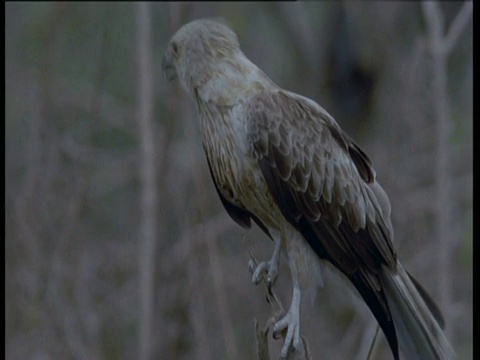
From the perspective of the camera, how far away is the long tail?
493cm

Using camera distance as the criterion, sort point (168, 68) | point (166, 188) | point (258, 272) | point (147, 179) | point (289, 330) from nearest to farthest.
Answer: point (289, 330)
point (258, 272)
point (168, 68)
point (147, 179)
point (166, 188)

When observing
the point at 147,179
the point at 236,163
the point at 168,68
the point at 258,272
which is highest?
the point at 168,68

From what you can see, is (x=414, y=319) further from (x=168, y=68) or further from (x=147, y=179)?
(x=147, y=179)

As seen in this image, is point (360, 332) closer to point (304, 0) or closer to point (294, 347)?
point (294, 347)

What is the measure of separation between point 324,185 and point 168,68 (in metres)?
0.98

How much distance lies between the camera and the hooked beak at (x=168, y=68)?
18.3 feet

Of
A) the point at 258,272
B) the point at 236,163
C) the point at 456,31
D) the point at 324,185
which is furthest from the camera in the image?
the point at 456,31

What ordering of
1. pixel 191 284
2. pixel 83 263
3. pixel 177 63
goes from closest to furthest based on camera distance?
pixel 177 63 < pixel 191 284 < pixel 83 263

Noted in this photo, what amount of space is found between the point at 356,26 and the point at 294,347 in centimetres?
640

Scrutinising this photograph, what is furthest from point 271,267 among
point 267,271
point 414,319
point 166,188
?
point 166,188

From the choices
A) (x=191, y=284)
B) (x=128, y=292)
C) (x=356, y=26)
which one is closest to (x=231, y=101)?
(x=191, y=284)

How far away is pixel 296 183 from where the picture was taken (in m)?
5.27

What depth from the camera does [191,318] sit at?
7.14 m

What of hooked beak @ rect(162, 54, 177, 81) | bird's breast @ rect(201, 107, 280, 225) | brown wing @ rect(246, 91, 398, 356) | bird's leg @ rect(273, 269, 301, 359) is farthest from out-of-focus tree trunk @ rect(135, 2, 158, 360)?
bird's leg @ rect(273, 269, 301, 359)
